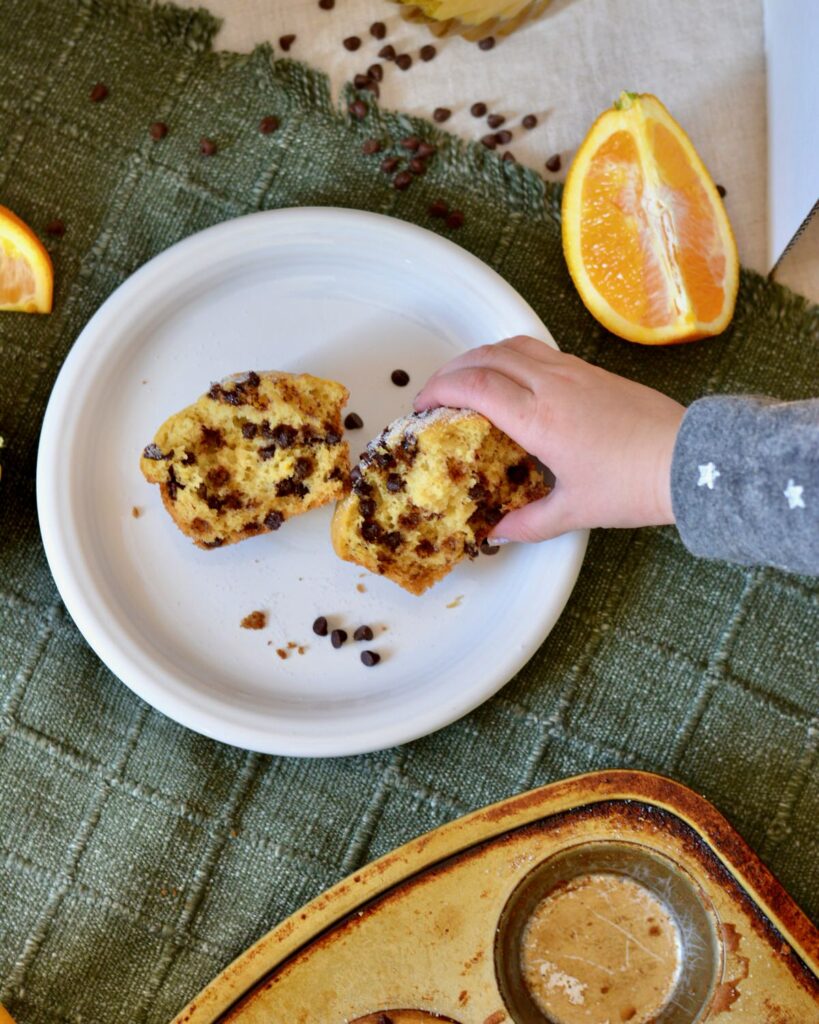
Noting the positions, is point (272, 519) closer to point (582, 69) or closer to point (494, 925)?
point (494, 925)

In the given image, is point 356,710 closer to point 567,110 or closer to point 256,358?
point 256,358

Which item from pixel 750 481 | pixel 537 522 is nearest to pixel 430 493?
pixel 537 522

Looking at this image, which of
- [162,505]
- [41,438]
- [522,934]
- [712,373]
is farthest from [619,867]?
[41,438]

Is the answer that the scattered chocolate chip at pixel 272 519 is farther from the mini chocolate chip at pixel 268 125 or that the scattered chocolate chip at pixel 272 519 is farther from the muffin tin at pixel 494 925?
the mini chocolate chip at pixel 268 125

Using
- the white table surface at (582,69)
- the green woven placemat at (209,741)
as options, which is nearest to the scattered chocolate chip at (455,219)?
the green woven placemat at (209,741)

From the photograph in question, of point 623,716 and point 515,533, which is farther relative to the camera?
point 623,716
